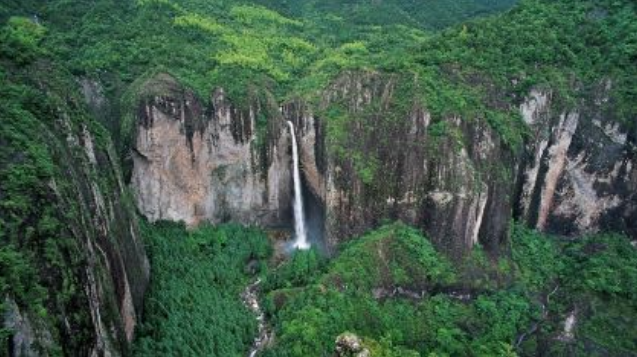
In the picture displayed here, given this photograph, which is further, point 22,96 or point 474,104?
point 474,104

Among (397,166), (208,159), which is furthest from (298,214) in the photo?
(397,166)

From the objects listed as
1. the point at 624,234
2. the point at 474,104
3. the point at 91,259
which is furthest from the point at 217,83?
the point at 624,234

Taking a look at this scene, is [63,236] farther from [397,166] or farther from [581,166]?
[581,166]

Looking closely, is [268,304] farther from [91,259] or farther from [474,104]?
[474,104]

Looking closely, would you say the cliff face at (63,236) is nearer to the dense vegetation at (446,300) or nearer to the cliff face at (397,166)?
the dense vegetation at (446,300)

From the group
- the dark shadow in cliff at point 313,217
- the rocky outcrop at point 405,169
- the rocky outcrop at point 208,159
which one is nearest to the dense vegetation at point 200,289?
the rocky outcrop at point 208,159

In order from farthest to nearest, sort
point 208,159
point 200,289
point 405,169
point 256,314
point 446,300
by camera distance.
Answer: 1. point 208,159
2. point 405,169
3. point 446,300
4. point 256,314
5. point 200,289
